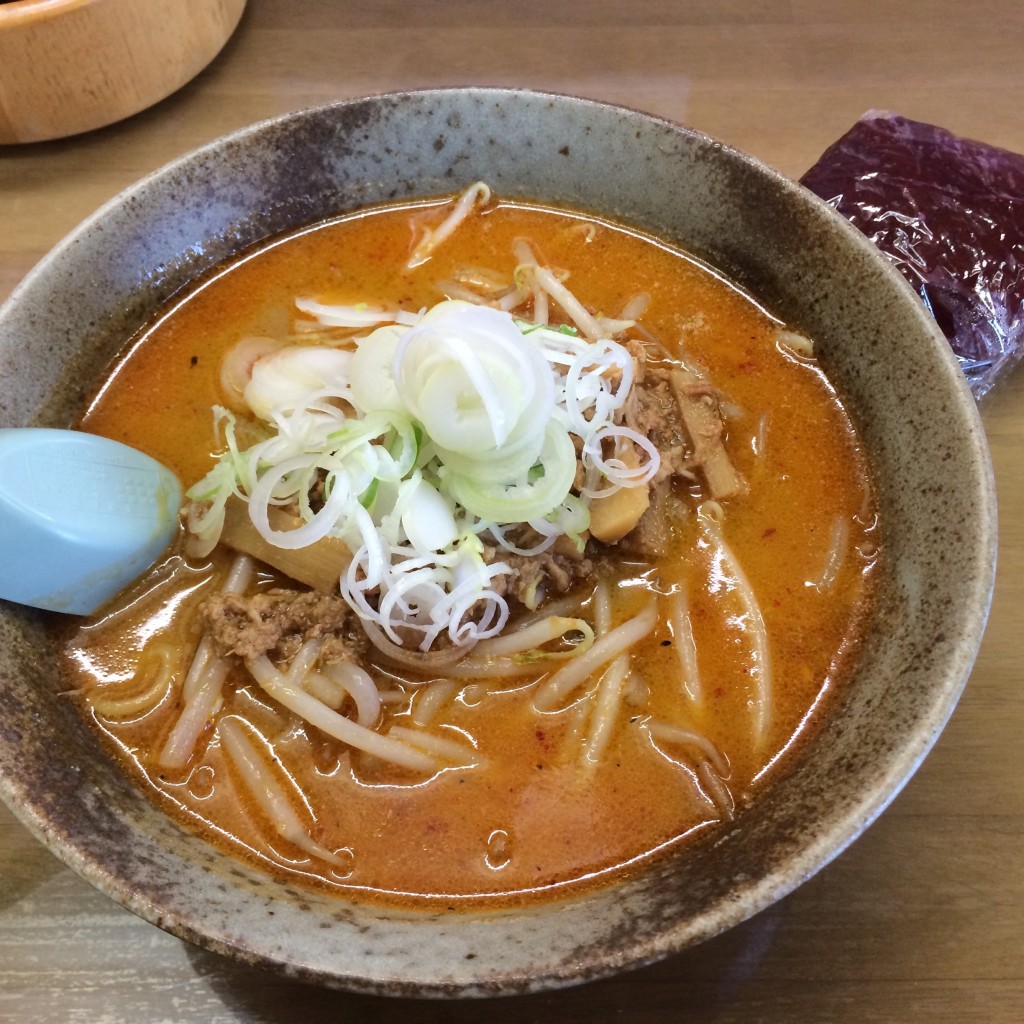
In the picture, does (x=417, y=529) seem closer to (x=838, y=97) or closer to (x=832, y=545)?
(x=832, y=545)

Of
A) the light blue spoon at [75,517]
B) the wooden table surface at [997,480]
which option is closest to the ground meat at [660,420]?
the wooden table surface at [997,480]

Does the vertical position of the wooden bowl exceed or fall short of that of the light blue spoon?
it exceeds it

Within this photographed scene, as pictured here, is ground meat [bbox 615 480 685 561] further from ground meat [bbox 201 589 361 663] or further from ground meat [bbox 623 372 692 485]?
ground meat [bbox 201 589 361 663]

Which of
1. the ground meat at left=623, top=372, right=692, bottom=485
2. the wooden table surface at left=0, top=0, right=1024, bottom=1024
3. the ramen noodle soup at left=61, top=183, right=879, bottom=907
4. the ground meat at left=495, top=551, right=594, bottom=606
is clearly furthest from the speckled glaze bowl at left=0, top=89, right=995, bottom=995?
the ground meat at left=495, top=551, right=594, bottom=606

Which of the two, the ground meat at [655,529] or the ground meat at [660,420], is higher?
the ground meat at [660,420]

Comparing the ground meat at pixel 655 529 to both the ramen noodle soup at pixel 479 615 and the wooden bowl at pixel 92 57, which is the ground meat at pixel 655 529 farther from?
the wooden bowl at pixel 92 57

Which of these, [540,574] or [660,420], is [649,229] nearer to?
[660,420]

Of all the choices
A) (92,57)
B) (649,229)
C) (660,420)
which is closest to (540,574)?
(660,420)
